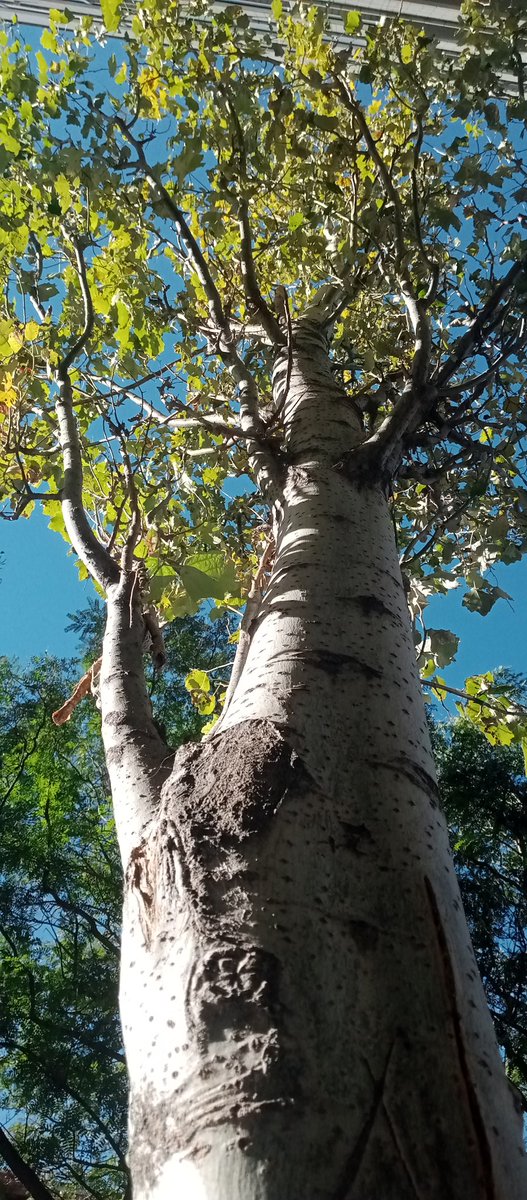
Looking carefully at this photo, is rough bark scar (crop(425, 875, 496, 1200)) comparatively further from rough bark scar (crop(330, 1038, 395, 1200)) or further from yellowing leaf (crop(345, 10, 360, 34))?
yellowing leaf (crop(345, 10, 360, 34))

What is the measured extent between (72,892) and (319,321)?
22.8 feet

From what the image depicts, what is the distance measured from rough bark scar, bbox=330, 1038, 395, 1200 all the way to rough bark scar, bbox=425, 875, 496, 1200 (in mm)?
88

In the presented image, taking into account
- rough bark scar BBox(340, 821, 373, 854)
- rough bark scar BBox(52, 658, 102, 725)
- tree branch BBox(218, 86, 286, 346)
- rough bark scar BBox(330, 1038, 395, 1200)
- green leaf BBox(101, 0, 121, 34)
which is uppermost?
green leaf BBox(101, 0, 121, 34)

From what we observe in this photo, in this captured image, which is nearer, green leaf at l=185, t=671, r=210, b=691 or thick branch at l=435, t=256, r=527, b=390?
thick branch at l=435, t=256, r=527, b=390

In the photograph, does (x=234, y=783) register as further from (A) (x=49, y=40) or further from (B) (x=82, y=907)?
(B) (x=82, y=907)

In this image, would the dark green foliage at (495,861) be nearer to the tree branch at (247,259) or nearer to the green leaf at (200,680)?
the green leaf at (200,680)

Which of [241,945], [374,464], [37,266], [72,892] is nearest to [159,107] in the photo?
[37,266]

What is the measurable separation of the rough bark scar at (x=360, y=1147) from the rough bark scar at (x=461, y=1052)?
0.29ft

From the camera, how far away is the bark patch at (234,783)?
0.88m

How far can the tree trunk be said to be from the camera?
2.07 feet

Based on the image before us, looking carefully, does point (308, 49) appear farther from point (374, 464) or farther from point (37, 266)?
point (374, 464)

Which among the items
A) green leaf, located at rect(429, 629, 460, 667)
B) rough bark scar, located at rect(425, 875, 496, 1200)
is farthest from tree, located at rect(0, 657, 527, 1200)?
rough bark scar, located at rect(425, 875, 496, 1200)

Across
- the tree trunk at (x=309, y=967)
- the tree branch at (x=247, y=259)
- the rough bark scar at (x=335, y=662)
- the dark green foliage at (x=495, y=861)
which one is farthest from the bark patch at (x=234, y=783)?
the dark green foliage at (x=495, y=861)

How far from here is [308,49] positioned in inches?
110
